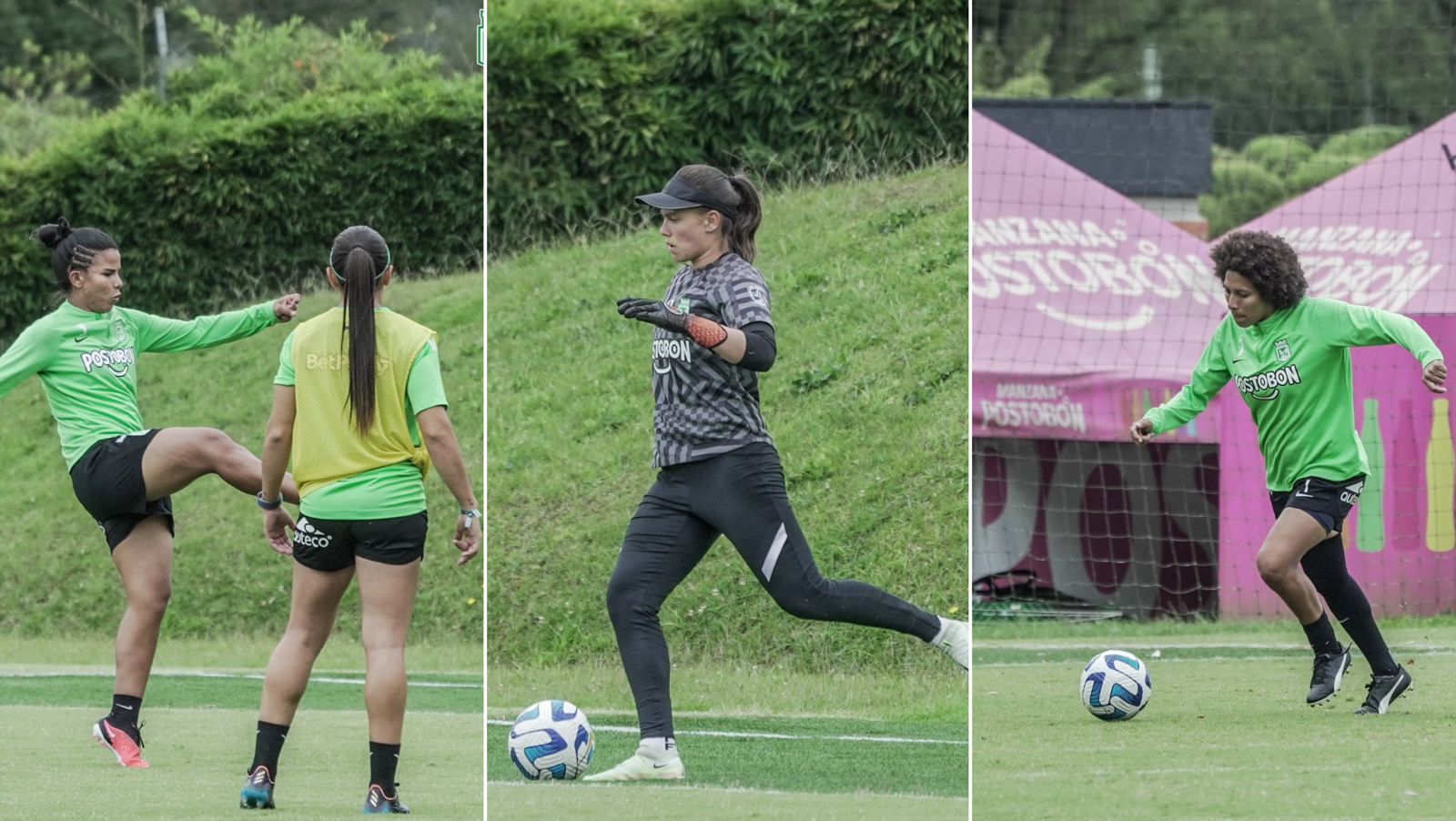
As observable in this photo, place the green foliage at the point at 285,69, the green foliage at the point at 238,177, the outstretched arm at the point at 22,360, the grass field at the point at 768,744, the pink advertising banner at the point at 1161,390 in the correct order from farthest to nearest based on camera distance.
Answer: the green foliage at the point at 285,69, the green foliage at the point at 238,177, the pink advertising banner at the point at 1161,390, the outstretched arm at the point at 22,360, the grass field at the point at 768,744

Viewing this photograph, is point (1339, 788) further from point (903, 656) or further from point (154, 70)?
point (154, 70)

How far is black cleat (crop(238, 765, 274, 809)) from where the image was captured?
541 centimetres

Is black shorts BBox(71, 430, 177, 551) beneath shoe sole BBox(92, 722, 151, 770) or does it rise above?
above

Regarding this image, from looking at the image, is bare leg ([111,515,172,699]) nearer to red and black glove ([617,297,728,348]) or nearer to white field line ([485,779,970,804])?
white field line ([485,779,970,804])

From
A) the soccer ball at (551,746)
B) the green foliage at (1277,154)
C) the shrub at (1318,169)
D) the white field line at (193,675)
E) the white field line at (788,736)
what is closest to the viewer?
the soccer ball at (551,746)

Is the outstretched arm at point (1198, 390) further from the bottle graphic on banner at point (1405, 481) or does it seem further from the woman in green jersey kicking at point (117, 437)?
the bottle graphic on banner at point (1405, 481)

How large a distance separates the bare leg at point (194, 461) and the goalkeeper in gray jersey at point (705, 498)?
1.67m

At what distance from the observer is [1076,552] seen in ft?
44.0

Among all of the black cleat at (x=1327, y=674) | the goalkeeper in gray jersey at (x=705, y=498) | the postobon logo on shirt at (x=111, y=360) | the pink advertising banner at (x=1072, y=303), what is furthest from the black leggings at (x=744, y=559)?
the pink advertising banner at (x=1072, y=303)

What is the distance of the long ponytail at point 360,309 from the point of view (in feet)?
17.5

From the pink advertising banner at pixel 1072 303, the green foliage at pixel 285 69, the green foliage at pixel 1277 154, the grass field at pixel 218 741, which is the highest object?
the green foliage at pixel 1277 154

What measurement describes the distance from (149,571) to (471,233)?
897cm

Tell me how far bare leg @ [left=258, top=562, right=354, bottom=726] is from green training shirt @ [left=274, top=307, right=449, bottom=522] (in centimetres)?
23

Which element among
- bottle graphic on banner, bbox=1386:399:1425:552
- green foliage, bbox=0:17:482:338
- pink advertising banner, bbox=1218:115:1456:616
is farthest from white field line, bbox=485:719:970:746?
green foliage, bbox=0:17:482:338
